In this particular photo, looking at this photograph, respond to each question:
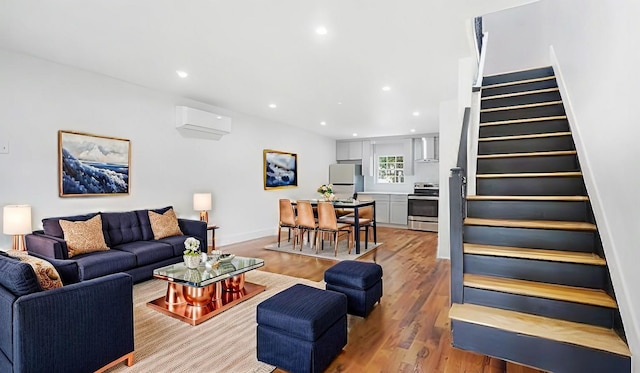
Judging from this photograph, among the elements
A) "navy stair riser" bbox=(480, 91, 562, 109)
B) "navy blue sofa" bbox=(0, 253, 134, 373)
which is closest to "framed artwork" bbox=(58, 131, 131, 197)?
"navy blue sofa" bbox=(0, 253, 134, 373)

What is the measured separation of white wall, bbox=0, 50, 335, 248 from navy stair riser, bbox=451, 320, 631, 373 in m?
4.31

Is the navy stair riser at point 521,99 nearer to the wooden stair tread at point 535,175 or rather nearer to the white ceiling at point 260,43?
the white ceiling at point 260,43

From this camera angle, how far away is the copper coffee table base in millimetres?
2732

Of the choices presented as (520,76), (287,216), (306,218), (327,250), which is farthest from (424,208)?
(520,76)

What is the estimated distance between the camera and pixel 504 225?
2.38 metres

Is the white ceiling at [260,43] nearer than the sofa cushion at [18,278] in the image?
No

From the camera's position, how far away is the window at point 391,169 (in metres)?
8.94

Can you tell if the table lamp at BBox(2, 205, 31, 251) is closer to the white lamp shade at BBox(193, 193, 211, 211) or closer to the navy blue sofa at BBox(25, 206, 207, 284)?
the navy blue sofa at BBox(25, 206, 207, 284)

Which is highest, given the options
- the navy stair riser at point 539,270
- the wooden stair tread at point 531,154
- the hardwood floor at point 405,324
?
the wooden stair tread at point 531,154

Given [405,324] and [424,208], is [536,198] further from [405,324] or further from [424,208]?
[424,208]

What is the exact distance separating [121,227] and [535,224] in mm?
4364

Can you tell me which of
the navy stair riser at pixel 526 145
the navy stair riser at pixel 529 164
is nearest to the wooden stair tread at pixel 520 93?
the navy stair riser at pixel 526 145

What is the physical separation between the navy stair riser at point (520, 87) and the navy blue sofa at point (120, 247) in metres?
4.30

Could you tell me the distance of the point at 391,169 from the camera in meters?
9.09
